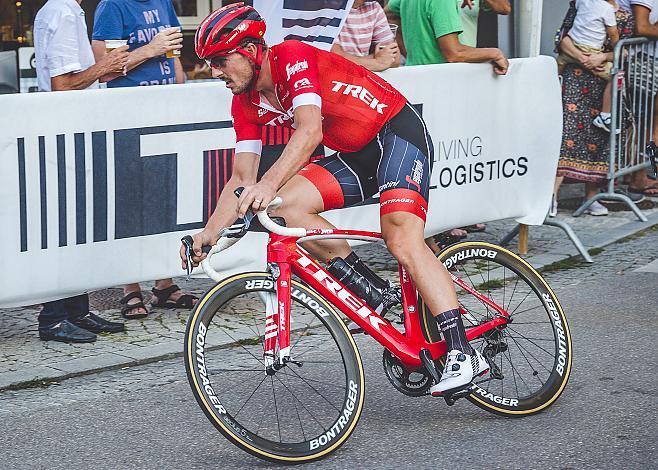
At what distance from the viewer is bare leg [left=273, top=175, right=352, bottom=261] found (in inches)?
182

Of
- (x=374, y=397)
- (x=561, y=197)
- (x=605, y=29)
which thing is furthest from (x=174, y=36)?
(x=561, y=197)

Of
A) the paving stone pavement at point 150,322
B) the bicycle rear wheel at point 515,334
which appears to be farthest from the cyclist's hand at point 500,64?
the bicycle rear wheel at point 515,334

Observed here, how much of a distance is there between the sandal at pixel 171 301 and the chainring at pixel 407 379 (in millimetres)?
2451

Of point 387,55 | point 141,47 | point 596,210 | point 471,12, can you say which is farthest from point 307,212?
point 596,210

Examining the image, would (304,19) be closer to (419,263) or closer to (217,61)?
(217,61)

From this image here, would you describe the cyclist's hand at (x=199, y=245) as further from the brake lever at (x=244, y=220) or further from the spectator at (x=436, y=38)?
the spectator at (x=436, y=38)

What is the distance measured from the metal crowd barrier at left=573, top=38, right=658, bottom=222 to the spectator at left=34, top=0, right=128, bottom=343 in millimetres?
4525

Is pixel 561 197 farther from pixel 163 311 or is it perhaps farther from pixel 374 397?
pixel 374 397

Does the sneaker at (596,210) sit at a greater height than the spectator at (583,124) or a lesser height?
lesser

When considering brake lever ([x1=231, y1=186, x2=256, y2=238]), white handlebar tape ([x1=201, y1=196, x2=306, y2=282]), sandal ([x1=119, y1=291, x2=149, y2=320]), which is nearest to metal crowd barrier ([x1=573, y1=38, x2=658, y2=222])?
sandal ([x1=119, y1=291, x2=149, y2=320])

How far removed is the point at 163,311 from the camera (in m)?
6.89

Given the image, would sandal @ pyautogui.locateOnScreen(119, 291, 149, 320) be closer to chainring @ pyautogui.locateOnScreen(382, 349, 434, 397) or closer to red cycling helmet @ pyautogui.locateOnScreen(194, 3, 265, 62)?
chainring @ pyautogui.locateOnScreen(382, 349, 434, 397)

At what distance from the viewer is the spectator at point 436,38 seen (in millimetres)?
7781

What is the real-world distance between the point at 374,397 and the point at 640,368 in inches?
53.2
